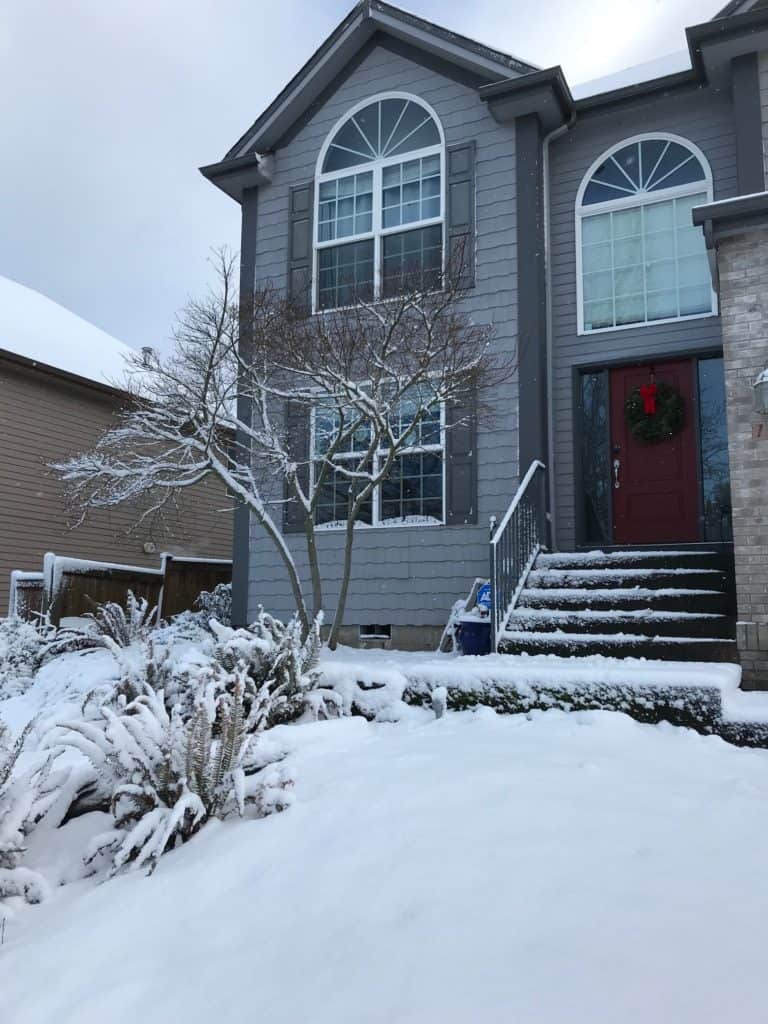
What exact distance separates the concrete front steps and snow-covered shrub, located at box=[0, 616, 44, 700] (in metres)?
4.03

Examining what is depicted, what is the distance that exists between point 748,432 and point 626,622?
4.76 ft

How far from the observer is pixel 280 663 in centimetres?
445

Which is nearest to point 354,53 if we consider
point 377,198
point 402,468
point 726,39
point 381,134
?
point 381,134

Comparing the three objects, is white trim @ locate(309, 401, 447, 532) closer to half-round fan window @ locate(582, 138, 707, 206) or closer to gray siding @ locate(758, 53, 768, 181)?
half-round fan window @ locate(582, 138, 707, 206)

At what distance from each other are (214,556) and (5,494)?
3.81 m

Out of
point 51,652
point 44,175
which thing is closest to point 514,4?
point 51,652

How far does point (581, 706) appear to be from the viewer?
4184mm

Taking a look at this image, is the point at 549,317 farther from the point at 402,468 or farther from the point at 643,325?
the point at 402,468

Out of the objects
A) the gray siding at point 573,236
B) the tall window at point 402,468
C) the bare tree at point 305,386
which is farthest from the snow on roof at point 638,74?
the tall window at point 402,468

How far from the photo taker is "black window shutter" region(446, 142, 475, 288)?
300 inches

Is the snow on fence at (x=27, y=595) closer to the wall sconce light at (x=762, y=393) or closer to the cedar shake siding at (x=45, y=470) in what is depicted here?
the cedar shake siding at (x=45, y=470)

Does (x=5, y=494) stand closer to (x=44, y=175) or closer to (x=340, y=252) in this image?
(x=340, y=252)

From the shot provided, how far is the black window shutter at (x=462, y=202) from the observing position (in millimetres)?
7629

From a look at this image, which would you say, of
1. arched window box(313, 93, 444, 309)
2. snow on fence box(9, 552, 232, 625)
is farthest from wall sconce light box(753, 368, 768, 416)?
snow on fence box(9, 552, 232, 625)
